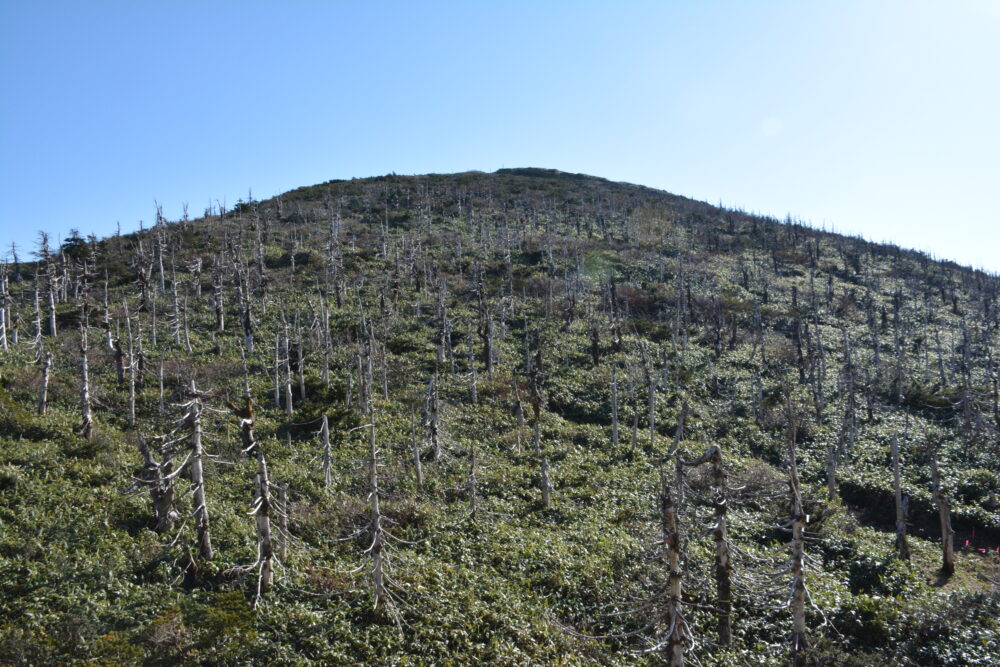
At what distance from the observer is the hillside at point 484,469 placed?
18.7 meters

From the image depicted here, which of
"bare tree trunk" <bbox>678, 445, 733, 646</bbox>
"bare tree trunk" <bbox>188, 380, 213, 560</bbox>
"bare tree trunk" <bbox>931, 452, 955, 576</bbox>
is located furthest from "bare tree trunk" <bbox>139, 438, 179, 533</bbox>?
"bare tree trunk" <bbox>931, 452, 955, 576</bbox>

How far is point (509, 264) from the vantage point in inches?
3273

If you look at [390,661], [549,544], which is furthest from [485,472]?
[390,661]

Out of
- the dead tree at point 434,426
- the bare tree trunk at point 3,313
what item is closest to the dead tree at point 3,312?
the bare tree trunk at point 3,313

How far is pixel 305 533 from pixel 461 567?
24.2 feet

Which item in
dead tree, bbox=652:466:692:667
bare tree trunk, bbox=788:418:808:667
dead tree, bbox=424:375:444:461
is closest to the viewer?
dead tree, bbox=652:466:692:667

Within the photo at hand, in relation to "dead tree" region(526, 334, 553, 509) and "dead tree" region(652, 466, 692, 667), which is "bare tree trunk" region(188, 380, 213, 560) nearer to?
"dead tree" region(652, 466, 692, 667)

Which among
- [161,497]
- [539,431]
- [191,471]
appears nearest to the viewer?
[191,471]

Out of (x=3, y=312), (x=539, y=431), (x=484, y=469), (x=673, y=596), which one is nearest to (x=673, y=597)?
(x=673, y=596)

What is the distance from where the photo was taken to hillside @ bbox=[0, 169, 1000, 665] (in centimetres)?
1870

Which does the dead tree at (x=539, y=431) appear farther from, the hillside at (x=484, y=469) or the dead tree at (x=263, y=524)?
the dead tree at (x=263, y=524)

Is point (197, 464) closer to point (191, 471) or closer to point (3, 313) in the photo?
point (191, 471)

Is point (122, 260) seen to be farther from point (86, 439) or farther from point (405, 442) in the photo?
point (405, 442)

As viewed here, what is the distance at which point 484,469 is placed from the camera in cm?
3566
